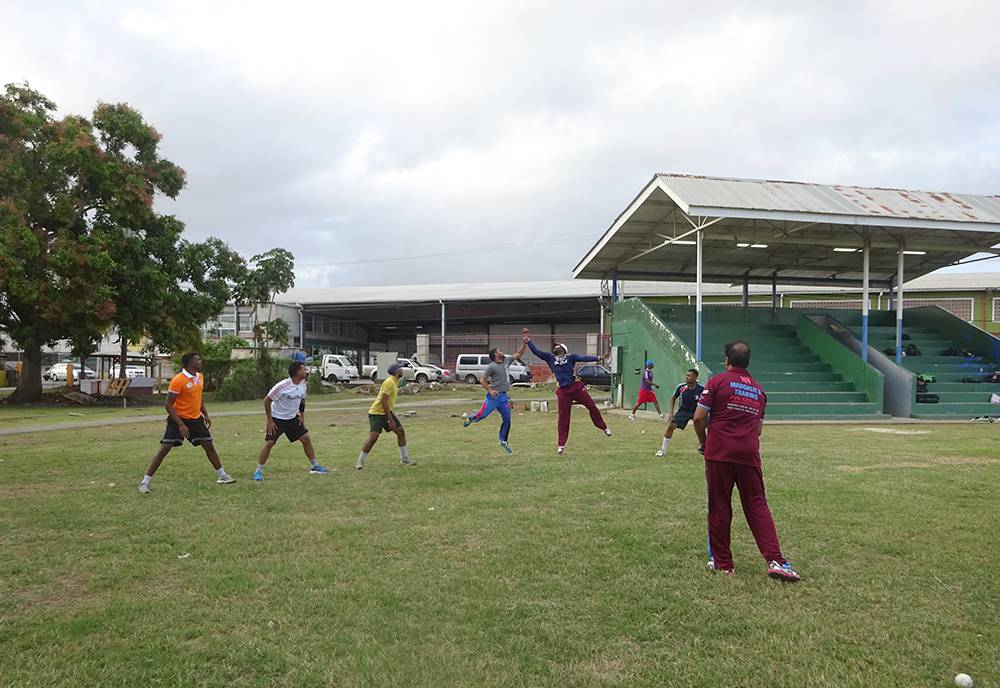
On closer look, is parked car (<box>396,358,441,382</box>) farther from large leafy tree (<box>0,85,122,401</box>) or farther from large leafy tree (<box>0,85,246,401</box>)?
large leafy tree (<box>0,85,122,401</box>)

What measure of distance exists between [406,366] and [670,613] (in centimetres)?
3491

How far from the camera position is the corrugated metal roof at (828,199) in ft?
56.5

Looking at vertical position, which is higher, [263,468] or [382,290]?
[382,290]

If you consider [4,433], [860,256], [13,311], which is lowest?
[4,433]

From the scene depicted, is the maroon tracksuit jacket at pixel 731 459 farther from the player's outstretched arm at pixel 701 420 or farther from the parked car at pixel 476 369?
the parked car at pixel 476 369

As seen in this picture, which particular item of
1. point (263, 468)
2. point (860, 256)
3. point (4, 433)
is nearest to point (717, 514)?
point (263, 468)

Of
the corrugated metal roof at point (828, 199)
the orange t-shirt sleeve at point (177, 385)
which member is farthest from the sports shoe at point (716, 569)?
the corrugated metal roof at point (828, 199)

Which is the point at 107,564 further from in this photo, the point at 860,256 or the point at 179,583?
the point at 860,256

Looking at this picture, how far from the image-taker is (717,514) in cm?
502

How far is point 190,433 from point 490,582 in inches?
199

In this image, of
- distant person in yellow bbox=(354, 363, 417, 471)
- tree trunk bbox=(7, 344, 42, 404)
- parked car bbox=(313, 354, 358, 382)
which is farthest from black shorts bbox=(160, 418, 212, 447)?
parked car bbox=(313, 354, 358, 382)

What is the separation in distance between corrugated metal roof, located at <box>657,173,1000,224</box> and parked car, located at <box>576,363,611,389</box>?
15.3 metres

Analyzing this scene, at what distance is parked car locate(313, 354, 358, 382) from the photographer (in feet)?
134

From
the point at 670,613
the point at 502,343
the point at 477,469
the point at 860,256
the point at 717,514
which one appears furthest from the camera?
the point at 502,343
